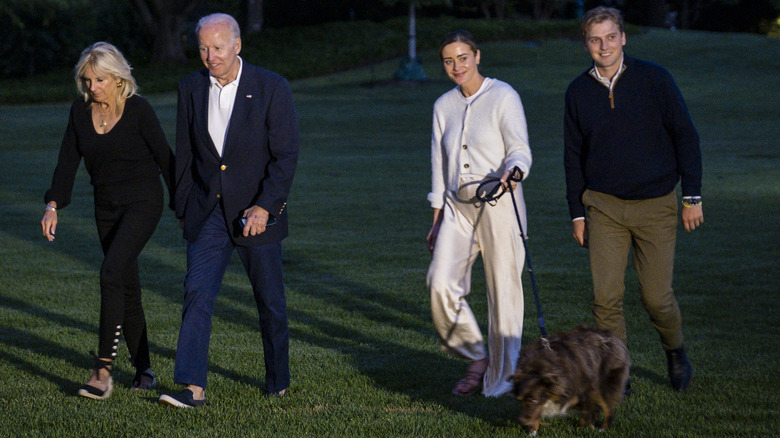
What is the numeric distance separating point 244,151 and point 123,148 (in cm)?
81

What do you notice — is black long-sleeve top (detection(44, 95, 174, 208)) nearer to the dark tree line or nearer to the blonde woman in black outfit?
the blonde woman in black outfit

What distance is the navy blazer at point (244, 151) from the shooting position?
18.1 ft

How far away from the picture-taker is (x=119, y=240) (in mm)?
5805

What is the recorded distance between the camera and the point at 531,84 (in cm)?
4169

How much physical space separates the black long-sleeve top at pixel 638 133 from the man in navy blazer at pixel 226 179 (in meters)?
1.69

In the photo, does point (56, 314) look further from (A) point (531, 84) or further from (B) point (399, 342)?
(A) point (531, 84)

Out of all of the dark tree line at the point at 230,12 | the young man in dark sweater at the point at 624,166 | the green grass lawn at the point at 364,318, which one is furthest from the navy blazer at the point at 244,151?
the dark tree line at the point at 230,12

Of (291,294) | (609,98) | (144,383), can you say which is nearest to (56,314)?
(291,294)

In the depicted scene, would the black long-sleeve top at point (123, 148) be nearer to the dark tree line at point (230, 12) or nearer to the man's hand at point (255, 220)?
the man's hand at point (255, 220)

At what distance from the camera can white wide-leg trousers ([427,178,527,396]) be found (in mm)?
5703

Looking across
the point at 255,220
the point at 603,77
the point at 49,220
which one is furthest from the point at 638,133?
the point at 49,220

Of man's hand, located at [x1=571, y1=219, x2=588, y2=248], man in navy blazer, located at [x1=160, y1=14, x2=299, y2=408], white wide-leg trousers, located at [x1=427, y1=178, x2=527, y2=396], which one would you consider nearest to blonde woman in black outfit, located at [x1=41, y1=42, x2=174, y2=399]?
man in navy blazer, located at [x1=160, y1=14, x2=299, y2=408]

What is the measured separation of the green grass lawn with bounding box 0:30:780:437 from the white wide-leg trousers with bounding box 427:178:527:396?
1.07 feet

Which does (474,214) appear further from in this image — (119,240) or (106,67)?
(106,67)
